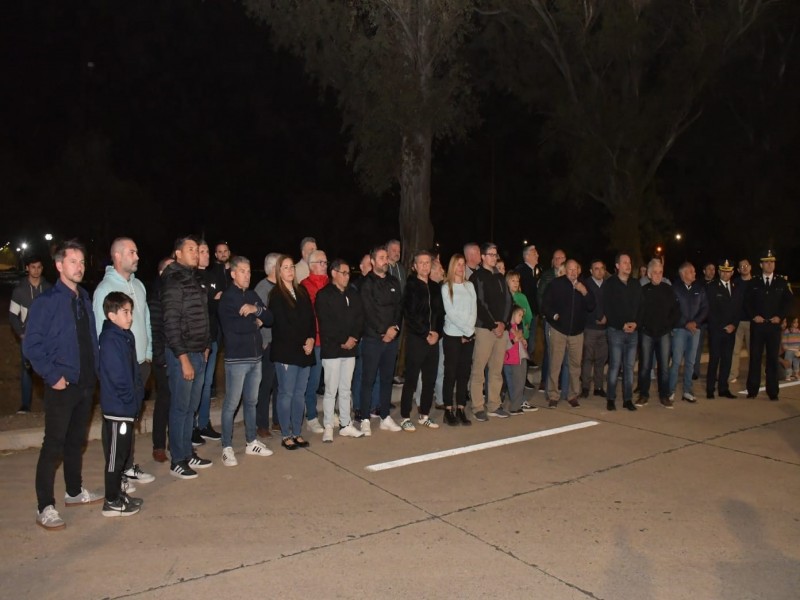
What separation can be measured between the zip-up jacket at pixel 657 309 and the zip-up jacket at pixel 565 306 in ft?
2.35

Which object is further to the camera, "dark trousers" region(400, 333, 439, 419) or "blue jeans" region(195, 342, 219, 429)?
"dark trousers" region(400, 333, 439, 419)

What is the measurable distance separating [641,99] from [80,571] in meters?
24.0

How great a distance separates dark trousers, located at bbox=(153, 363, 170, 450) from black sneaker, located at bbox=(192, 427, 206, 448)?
458 mm

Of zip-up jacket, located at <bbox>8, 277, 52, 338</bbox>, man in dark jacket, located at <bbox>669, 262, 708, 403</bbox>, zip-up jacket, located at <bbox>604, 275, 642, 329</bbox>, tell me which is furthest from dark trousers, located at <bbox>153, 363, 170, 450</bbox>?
man in dark jacket, located at <bbox>669, 262, 708, 403</bbox>

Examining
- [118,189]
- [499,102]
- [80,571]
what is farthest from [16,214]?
[80,571]

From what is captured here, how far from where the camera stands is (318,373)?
7754 mm

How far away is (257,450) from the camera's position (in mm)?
6680

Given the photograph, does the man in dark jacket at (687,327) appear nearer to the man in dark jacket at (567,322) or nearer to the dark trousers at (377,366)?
the man in dark jacket at (567,322)

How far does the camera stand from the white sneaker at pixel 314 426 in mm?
7628

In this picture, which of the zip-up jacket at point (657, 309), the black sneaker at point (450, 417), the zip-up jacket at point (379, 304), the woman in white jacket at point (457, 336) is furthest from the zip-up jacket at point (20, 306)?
the zip-up jacket at point (657, 309)

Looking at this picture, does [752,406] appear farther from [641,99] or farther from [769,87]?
[769,87]

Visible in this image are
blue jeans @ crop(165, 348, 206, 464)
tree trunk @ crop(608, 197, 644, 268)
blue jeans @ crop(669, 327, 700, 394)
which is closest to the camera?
blue jeans @ crop(165, 348, 206, 464)

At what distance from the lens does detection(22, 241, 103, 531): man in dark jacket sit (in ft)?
15.9

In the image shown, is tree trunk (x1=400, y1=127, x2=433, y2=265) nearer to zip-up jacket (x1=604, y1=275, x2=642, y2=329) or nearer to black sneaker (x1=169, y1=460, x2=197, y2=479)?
zip-up jacket (x1=604, y1=275, x2=642, y2=329)
